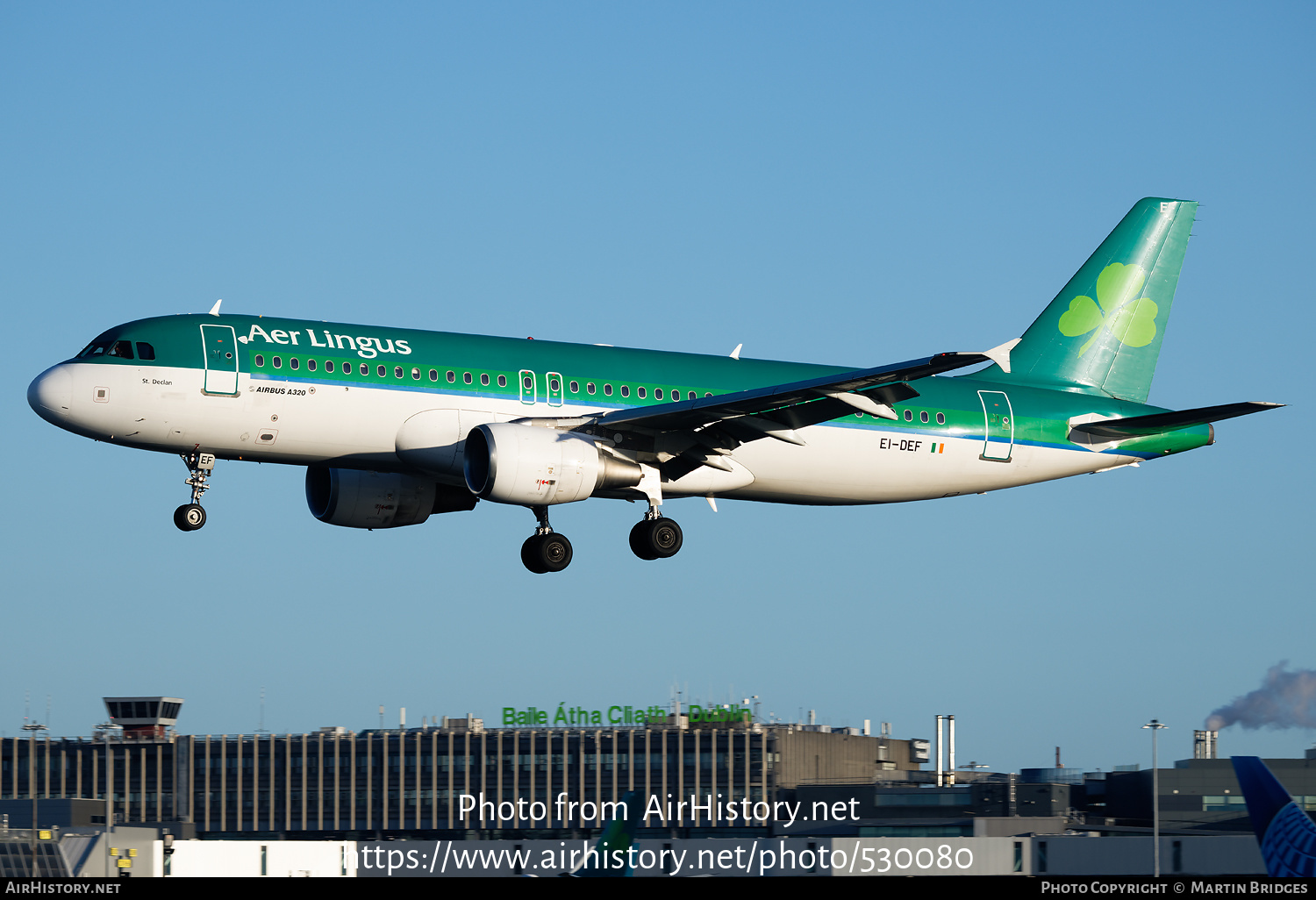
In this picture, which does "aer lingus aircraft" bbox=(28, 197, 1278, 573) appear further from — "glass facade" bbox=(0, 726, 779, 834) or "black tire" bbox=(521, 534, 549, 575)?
"glass facade" bbox=(0, 726, 779, 834)

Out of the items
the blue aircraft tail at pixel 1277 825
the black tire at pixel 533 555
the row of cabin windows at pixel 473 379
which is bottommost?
the blue aircraft tail at pixel 1277 825

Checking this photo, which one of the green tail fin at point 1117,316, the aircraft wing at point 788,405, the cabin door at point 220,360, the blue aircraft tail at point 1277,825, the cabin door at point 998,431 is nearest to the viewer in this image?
the blue aircraft tail at point 1277,825

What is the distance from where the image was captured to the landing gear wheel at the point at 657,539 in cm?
3838

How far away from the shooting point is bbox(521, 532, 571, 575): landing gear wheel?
3819 cm

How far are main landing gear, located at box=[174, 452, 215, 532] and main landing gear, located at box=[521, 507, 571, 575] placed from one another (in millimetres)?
7510

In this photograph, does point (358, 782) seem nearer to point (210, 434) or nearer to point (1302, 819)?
point (210, 434)

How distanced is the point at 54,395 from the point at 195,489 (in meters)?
3.72

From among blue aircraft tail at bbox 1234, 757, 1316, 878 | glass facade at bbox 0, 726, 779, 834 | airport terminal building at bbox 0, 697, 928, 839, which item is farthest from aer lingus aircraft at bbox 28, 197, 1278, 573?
glass facade at bbox 0, 726, 779, 834

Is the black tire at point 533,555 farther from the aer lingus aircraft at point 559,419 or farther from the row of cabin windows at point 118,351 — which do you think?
the row of cabin windows at point 118,351

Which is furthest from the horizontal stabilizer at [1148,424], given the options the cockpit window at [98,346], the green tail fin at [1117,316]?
the cockpit window at [98,346]

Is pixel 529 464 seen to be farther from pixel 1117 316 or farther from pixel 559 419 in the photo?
pixel 1117 316

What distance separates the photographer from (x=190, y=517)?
35.6 metres

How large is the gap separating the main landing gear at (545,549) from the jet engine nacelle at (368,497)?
3.25m

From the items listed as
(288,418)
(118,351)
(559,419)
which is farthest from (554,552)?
(118,351)
